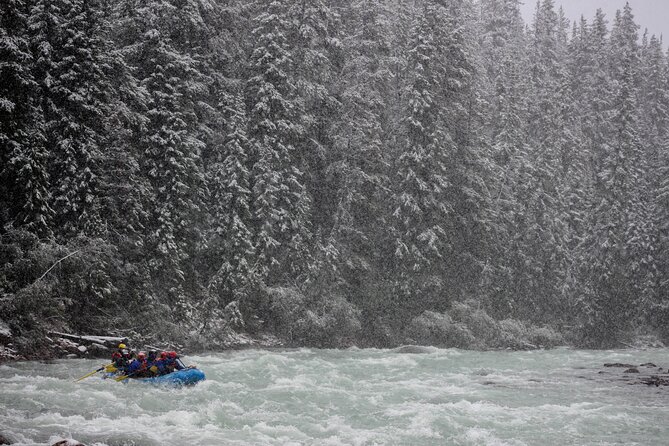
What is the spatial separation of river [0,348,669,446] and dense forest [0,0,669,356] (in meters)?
3.80

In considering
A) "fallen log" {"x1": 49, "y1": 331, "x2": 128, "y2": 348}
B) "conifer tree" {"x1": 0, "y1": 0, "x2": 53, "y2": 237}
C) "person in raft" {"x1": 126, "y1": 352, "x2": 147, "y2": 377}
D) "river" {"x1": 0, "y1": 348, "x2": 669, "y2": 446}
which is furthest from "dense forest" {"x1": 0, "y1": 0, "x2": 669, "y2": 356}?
"river" {"x1": 0, "y1": 348, "x2": 669, "y2": 446}

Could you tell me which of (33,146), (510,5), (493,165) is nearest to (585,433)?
(33,146)

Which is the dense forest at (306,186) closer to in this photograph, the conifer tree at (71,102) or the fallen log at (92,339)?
the conifer tree at (71,102)

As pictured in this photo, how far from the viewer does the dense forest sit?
18750mm

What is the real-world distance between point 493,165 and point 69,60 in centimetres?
2325

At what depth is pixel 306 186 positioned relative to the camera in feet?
98.7

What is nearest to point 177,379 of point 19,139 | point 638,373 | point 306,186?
point 19,139

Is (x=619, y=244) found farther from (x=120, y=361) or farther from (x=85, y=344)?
(x=120, y=361)

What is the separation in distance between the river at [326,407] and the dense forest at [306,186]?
3.80 meters

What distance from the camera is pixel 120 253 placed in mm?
20828

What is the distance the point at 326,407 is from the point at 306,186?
648 inches

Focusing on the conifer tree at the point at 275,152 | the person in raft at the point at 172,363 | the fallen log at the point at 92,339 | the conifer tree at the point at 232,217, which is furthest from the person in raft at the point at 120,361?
the conifer tree at the point at 275,152

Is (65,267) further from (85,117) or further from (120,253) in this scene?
(85,117)

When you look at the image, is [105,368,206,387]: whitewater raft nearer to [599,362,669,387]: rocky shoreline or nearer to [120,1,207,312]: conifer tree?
A: [120,1,207,312]: conifer tree
